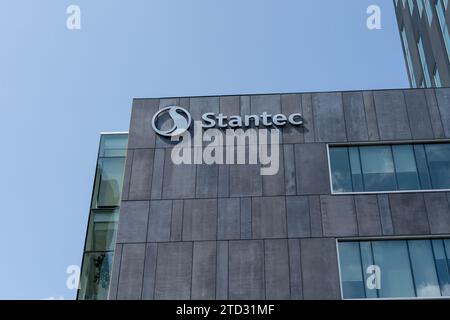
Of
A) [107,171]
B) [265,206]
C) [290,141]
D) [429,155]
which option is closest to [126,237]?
[107,171]

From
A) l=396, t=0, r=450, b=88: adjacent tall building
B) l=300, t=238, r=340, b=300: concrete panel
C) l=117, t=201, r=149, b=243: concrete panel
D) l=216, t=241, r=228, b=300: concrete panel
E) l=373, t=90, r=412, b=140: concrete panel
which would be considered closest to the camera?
l=300, t=238, r=340, b=300: concrete panel

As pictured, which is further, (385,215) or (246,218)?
(246,218)

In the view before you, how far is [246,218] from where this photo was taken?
77.0 feet

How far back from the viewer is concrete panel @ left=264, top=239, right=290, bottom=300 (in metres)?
21.6

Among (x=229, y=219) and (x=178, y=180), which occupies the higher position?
(x=178, y=180)

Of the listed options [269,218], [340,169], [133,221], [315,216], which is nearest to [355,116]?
[340,169]

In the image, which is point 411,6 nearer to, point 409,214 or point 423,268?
point 409,214

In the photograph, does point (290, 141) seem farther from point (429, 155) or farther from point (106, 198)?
point (106, 198)

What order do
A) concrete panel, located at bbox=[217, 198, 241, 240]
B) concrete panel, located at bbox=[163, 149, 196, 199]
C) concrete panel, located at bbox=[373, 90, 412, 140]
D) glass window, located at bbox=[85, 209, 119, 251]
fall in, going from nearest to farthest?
concrete panel, located at bbox=[217, 198, 241, 240] → glass window, located at bbox=[85, 209, 119, 251] → concrete panel, located at bbox=[163, 149, 196, 199] → concrete panel, located at bbox=[373, 90, 412, 140]

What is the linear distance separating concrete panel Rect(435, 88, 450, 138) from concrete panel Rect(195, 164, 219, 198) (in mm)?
10623

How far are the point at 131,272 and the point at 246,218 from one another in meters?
5.26

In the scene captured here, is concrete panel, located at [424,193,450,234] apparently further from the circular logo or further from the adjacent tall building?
the adjacent tall building

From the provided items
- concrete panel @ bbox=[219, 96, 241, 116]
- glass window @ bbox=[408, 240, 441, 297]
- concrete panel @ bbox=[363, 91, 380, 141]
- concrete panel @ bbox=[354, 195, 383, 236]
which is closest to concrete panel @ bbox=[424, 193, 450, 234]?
glass window @ bbox=[408, 240, 441, 297]

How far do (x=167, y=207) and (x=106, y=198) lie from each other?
3102 mm
